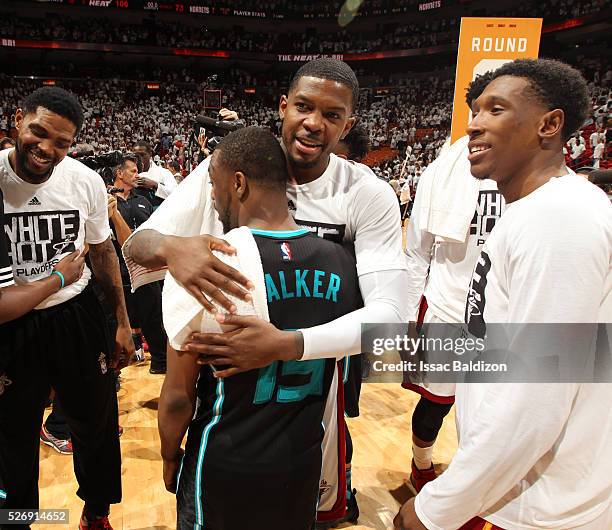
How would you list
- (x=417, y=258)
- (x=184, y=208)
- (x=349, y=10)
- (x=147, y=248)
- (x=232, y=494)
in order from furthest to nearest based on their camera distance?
(x=349, y=10) → (x=417, y=258) → (x=184, y=208) → (x=147, y=248) → (x=232, y=494)

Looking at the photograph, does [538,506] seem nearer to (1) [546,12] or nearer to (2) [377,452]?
(2) [377,452]

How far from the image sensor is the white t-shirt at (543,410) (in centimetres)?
93

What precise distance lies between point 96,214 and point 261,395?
156cm

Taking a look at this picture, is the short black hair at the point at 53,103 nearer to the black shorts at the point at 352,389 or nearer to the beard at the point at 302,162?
the beard at the point at 302,162

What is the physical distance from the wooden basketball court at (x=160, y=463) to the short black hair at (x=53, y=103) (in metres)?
1.99

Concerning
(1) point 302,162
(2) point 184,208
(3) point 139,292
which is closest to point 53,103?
(2) point 184,208

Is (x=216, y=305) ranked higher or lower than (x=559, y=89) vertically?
lower

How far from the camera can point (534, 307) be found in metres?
0.95

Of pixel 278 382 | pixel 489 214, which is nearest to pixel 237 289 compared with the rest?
pixel 278 382

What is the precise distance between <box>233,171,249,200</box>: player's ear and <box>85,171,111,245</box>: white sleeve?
1.33 meters

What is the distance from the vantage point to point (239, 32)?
28766 mm

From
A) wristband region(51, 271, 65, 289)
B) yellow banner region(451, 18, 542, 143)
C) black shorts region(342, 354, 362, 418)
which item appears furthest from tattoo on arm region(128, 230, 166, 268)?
yellow banner region(451, 18, 542, 143)

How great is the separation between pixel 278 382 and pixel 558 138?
35.8 inches

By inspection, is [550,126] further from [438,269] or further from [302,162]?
[438,269]
